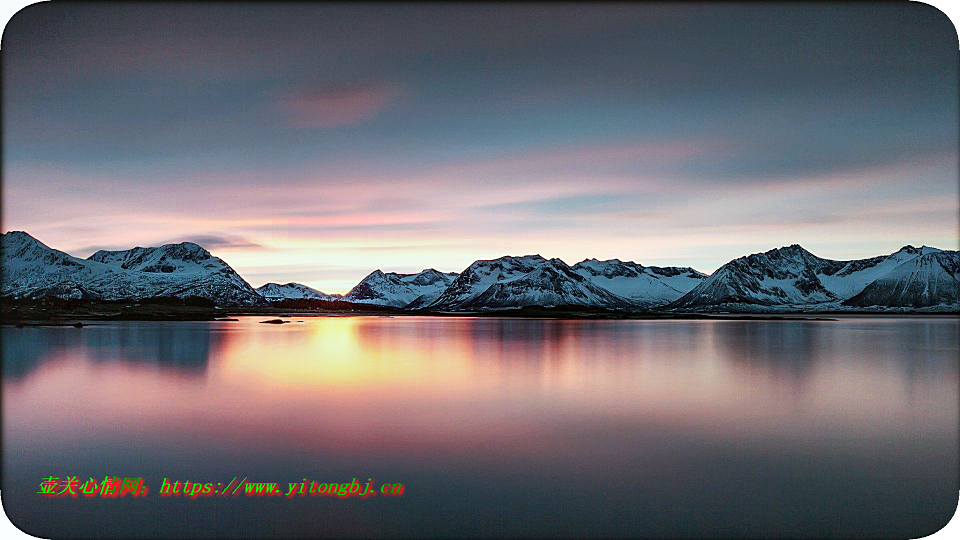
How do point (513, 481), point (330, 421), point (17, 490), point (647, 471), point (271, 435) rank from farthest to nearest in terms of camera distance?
point (330, 421) < point (271, 435) < point (647, 471) < point (513, 481) < point (17, 490)

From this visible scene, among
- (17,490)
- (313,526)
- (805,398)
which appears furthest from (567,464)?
(805,398)

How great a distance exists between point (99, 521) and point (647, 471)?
27.2 feet

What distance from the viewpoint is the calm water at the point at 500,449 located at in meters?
8.10

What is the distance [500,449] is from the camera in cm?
1191

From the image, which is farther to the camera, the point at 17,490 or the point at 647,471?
the point at 647,471

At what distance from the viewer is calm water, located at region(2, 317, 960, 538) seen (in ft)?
26.6

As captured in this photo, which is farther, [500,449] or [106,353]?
[106,353]

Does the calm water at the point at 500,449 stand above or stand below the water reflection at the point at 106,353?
above

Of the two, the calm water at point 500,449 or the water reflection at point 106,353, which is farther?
the water reflection at point 106,353

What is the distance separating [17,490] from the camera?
356 inches

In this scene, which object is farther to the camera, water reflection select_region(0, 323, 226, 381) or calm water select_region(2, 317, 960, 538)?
water reflection select_region(0, 323, 226, 381)

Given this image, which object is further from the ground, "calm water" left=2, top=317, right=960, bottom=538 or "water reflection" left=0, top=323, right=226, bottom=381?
"calm water" left=2, top=317, right=960, bottom=538

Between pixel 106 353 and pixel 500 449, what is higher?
pixel 500 449

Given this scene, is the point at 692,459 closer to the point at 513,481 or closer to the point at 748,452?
the point at 748,452
